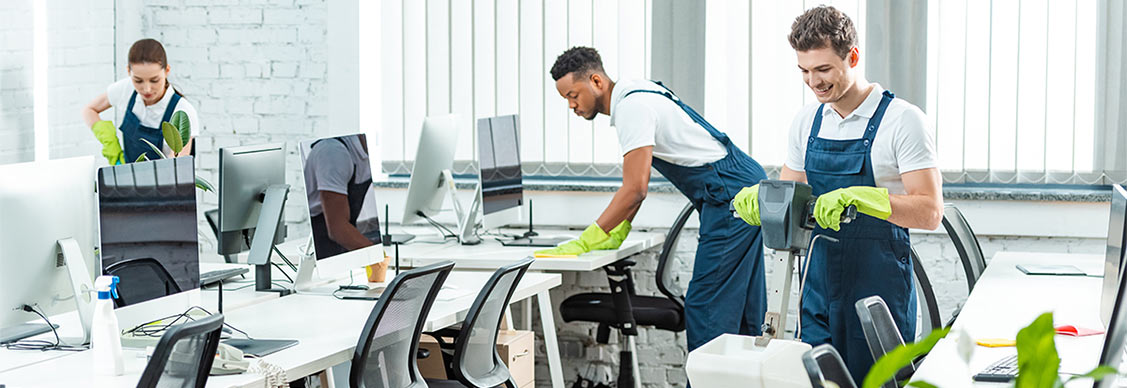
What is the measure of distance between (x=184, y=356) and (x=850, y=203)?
55.4 inches

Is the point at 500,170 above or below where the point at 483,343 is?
above

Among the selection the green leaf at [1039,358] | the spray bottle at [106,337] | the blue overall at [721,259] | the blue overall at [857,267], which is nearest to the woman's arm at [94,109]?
the blue overall at [721,259]

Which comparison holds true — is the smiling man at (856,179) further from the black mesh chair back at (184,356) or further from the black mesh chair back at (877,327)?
the black mesh chair back at (184,356)

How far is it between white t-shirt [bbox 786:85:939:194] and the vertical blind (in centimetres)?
192

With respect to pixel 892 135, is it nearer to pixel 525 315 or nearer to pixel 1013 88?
pixel 525 315

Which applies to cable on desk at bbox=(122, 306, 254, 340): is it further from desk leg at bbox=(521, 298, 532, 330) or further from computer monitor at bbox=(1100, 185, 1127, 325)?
computer monitor at bbox=(1100, 185, 1127, 325)

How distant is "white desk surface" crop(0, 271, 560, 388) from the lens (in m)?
2.28

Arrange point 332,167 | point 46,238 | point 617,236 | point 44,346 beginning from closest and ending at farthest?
point 46,238 → point 44,346 → point 332,167 → point 617,236

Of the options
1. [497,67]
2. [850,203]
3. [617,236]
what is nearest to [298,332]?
[850,203]

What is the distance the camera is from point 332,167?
10.6 ft

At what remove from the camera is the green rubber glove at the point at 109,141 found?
4.77 metres

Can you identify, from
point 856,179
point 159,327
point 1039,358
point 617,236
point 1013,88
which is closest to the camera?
point 1039,358

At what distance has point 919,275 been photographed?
11.1 feet

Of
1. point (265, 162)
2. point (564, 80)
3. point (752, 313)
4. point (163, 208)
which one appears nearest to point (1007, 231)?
point (752, 313)
